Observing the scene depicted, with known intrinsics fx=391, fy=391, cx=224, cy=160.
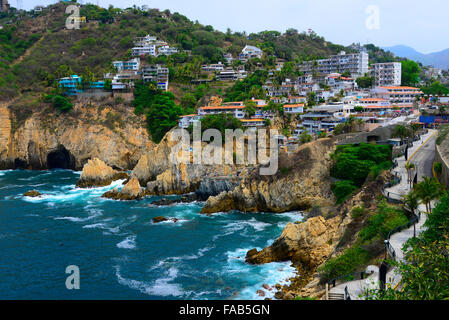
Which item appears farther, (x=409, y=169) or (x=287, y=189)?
(x=287, y=189)

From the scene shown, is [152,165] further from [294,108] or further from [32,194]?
[294,108]

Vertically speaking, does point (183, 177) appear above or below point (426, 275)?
below

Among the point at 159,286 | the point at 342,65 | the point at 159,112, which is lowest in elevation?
the point at 159,286

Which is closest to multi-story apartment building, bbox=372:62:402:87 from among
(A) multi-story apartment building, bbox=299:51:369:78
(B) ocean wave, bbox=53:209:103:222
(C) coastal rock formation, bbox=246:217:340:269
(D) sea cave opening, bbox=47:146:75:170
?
(A) multi-story apartment building, bbox=299:51:369:78

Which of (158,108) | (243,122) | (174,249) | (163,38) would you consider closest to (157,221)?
(174,249)

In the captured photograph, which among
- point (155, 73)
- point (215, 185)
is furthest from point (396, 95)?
point (155, 73)

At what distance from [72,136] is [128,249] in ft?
129

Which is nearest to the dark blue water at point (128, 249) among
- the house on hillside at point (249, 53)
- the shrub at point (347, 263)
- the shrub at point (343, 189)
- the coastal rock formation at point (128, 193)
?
the coastal rock formation at point (128, 193)

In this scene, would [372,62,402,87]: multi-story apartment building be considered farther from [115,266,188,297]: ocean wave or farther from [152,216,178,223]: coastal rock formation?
[115,266,188,297]: ocean wave

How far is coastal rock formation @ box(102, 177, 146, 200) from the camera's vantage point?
46.8 metres

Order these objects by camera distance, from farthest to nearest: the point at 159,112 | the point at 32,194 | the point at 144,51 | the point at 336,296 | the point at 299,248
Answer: the point at 144,51
the point at 159,112
the point at 32,194
the point at 299,248
the point at 336,296

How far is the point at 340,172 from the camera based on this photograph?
40.3 metres

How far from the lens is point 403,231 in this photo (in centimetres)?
2094

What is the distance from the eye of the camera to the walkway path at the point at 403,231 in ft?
54.7
